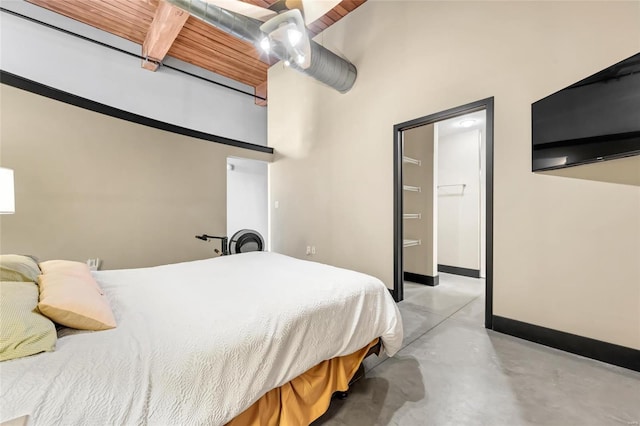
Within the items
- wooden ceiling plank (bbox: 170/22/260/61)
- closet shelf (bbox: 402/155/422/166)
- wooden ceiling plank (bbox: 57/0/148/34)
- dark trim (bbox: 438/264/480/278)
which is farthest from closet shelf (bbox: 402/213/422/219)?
wooden ceiling plank (bbox: 57/0/148/34)

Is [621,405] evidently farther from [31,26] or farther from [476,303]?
[31,26]

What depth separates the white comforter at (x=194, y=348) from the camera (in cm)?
70

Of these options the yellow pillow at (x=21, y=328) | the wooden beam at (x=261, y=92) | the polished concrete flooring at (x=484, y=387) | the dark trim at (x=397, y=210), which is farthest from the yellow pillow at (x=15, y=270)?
the wooden beam at (x=261, y=92)

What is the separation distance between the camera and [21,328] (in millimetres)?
815

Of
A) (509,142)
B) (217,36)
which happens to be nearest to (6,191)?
(217,36)

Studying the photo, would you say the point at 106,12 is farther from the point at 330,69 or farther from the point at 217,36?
the point at 330,69

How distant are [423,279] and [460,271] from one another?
3.33 feet

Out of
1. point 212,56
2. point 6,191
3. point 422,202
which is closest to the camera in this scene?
point 6,191

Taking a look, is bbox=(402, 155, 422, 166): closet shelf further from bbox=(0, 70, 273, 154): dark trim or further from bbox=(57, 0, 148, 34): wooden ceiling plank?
bbox=(57, 0, 148, 34): wooden ceiling plank

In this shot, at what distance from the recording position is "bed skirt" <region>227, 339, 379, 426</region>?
1.07 m

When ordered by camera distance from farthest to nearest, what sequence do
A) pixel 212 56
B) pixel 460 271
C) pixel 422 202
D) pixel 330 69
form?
pixel 212 56, pixel 460 271, pixel 422 202, pixel 330 69

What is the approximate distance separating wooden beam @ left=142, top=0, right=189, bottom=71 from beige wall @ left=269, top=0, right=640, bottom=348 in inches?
81.3

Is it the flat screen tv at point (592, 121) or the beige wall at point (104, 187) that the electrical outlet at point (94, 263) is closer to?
the beige wall at point (104, 187)

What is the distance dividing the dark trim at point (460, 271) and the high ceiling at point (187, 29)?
435cm
